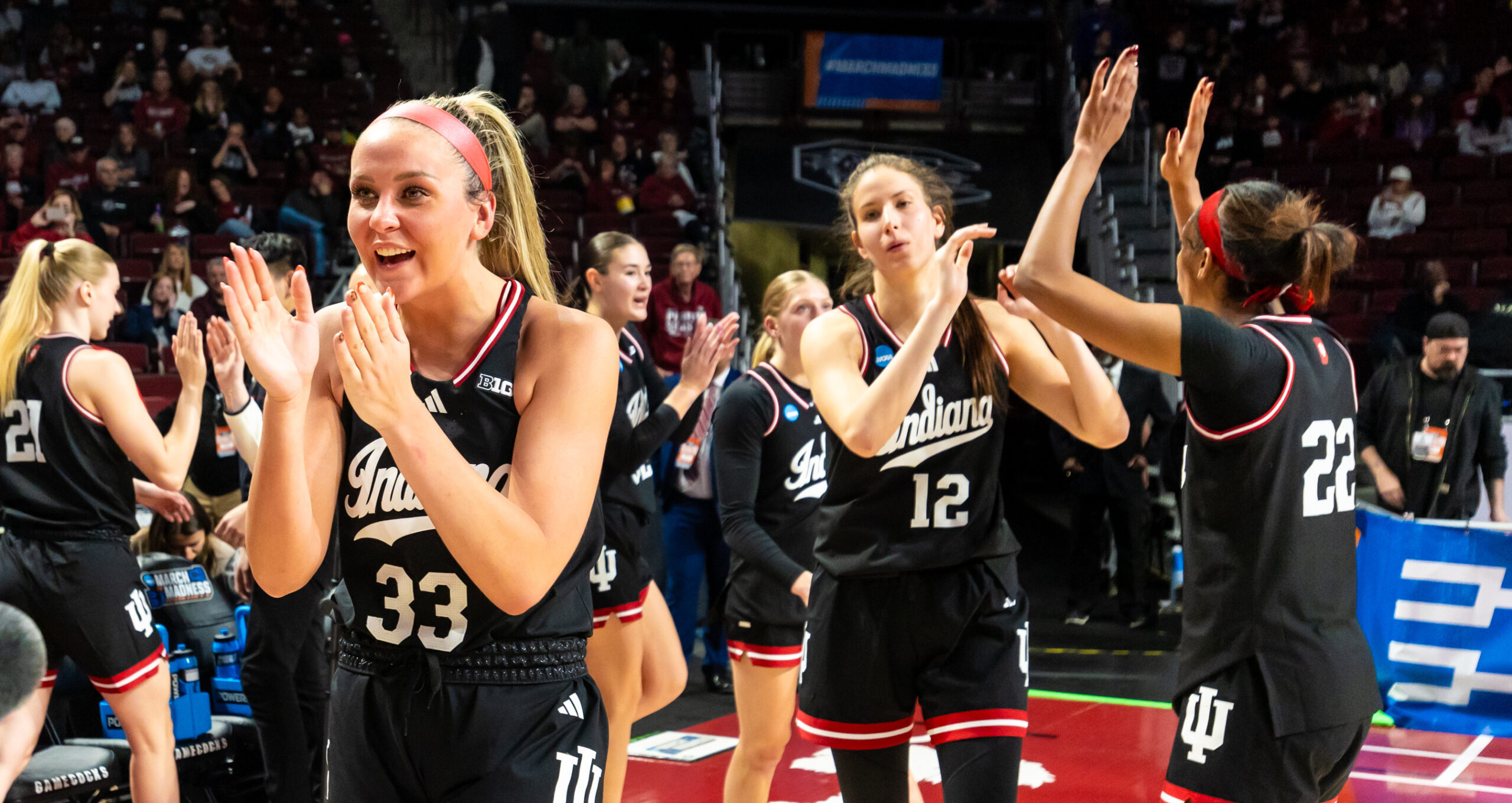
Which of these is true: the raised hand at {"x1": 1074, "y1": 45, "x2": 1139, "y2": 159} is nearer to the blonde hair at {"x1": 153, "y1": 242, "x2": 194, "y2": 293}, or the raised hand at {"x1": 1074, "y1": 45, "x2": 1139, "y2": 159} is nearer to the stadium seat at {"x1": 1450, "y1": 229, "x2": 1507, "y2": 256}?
the blonde hair at {"x1": 153, "y1": 242, "x2": 194, "y2": 293}

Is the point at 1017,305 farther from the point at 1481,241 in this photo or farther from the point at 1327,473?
the point at 1481,241

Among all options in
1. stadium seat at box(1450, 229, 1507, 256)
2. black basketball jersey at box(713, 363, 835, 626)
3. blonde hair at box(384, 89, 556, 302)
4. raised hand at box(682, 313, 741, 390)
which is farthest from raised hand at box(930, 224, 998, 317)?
stadium seat at box(1450, 229, 1507, 256)

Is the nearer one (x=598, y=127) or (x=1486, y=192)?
(x=1486, y=192)

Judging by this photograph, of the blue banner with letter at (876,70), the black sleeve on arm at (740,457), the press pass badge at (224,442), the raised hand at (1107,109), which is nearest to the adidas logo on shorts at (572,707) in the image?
the raised hand at (1107,109)

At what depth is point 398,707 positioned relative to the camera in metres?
1.82

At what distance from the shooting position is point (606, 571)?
3914 millimetres

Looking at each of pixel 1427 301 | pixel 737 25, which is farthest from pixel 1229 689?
pixel 737 25

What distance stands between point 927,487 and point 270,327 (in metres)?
1.58

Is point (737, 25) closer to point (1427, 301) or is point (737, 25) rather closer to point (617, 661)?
point (1427, 301)

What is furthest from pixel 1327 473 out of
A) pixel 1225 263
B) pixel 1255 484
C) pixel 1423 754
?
pixel 1423 754

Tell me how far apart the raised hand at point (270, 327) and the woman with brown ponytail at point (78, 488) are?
2315mm

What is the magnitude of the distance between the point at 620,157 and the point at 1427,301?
24.2 ft

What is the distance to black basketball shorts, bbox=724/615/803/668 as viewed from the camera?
12.5ft

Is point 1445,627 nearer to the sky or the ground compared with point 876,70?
nearer to the ground
